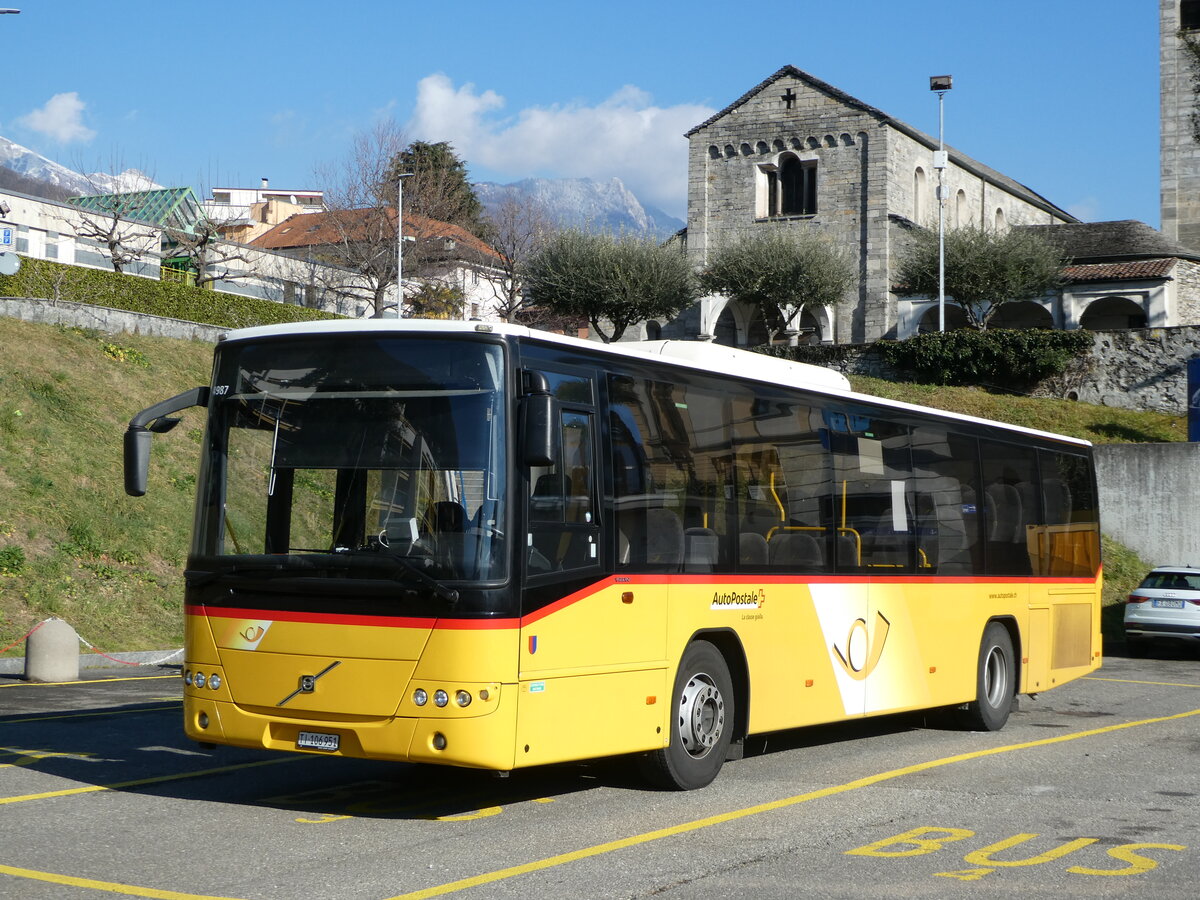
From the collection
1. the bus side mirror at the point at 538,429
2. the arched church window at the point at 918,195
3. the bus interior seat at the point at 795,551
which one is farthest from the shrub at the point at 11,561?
the arched church window at the point at 918,195

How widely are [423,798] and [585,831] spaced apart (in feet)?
5.24

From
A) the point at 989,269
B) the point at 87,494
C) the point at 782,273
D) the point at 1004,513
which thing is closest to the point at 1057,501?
the point at 1004,513

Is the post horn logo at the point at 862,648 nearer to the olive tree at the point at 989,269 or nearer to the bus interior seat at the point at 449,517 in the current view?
the bus interior seat at the point at 449,517

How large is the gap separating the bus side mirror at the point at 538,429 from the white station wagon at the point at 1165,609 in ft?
61.2

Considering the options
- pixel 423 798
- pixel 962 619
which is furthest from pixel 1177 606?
pixel 423 798

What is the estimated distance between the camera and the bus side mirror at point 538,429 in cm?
787

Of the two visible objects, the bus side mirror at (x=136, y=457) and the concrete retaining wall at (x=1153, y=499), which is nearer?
the bus side mirror at (x=136, y=457)

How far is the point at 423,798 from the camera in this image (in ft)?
30.1

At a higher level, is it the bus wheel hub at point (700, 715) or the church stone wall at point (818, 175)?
the church stone wall at point (818, 175)

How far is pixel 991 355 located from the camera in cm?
4303

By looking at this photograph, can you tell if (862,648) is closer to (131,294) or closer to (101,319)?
(101,319)

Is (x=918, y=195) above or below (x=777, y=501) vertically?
above

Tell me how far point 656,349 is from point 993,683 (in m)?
5.63

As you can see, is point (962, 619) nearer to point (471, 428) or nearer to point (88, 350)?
point (471, 428)
